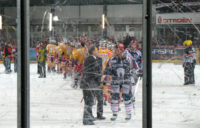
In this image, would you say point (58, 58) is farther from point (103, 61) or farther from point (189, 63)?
point (189, 63)

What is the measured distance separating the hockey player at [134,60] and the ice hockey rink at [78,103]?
0.09 metres

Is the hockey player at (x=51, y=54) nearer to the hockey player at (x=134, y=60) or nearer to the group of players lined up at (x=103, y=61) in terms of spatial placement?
the group of players lined up at (x=103, y=61)

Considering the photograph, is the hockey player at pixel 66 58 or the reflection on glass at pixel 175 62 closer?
the reflection on glass at pixel 175 62

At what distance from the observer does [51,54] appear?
351 centimetres

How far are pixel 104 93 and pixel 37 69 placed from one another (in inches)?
31.7

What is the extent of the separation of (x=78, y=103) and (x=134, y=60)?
815mm

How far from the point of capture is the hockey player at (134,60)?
330 centimetres

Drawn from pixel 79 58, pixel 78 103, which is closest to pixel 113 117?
pixel 78 103

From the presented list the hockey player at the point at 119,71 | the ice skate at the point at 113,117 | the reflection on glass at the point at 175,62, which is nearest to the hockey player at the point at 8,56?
the hockey player at the point at 119,71

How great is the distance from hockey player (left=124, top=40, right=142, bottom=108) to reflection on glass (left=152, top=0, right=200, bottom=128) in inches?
6.5

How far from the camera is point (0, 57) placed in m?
3.49

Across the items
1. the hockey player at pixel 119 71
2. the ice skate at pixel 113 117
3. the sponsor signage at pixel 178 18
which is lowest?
the ice skate at pixel 113 117

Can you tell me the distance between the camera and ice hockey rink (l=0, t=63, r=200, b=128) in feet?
11.0

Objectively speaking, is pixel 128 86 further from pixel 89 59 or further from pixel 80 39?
pixel 80 39
